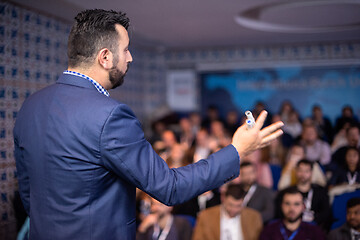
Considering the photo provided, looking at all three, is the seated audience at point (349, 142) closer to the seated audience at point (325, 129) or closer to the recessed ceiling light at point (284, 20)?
the seated audience at point (325, 129)

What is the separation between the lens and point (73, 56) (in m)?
0.92

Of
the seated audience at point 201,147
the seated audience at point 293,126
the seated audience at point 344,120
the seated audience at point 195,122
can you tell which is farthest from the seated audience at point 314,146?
the seated audience at point 195,122

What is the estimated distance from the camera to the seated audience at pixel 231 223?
265 cm

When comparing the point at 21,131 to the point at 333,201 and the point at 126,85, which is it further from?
the point at 126,85

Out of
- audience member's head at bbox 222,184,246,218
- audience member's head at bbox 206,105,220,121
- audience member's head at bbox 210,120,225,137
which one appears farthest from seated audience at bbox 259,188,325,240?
audience member's head at bbox 206,105,220,121

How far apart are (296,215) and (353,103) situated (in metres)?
2.63

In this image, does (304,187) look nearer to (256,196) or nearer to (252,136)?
(256,196)

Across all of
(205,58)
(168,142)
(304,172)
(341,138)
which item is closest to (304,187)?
(304,172)

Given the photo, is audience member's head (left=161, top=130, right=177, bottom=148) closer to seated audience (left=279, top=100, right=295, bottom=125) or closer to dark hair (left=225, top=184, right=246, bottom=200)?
dark hair (left=225, top=184, right=246, bottom=200)

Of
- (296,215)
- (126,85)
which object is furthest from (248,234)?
(126,85)

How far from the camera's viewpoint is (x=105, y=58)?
901mm

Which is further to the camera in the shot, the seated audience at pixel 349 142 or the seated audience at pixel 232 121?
the seated audience at pixel 232 121

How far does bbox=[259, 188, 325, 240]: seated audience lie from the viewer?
94.1 inches

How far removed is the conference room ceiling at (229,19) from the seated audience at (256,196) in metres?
1.71
